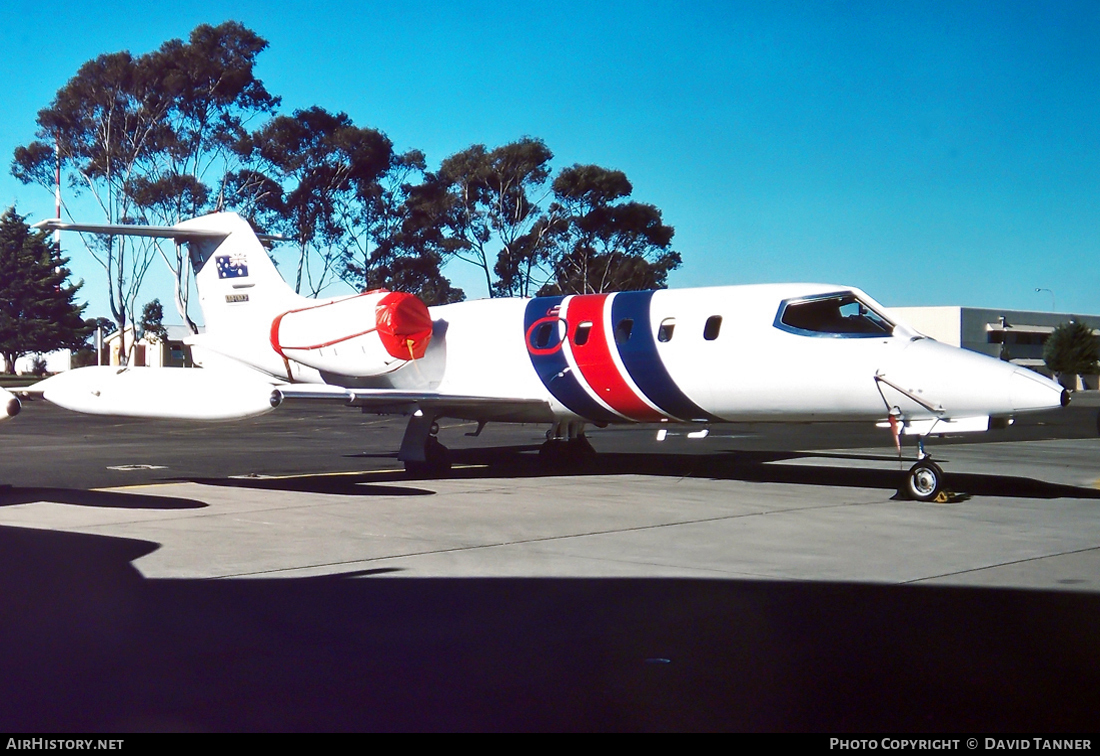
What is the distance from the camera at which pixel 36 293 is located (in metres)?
73.6

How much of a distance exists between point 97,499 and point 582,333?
647 cm

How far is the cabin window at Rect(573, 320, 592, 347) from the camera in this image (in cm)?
1463

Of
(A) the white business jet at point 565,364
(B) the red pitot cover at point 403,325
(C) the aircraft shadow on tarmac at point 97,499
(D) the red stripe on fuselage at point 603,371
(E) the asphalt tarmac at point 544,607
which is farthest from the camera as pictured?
(B) the red pitot cover at point 403,325

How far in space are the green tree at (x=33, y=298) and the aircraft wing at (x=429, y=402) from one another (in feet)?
211

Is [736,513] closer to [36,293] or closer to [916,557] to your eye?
[916,557]

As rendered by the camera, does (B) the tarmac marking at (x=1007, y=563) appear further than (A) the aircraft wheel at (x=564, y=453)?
No

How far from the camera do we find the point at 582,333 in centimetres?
1471

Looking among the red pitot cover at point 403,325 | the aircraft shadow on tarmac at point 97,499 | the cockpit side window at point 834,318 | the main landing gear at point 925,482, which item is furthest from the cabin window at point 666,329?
the aircraft shadow on tarmac at point 97,499

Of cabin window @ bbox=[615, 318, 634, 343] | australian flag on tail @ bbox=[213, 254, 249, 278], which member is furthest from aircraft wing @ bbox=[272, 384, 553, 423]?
australian flag on tail @ bbox=[213, 254, 249, 278]

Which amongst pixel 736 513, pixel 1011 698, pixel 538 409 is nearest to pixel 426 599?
pixel 1011 698

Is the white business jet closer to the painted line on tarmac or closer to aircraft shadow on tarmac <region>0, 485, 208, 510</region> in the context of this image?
the painted line on tarmac

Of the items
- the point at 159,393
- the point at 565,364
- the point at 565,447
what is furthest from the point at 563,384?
the point at 159,393

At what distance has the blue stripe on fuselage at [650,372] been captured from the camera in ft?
45.3

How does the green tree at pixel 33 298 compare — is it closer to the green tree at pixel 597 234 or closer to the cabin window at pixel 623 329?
the green tree at pixel 597 234
